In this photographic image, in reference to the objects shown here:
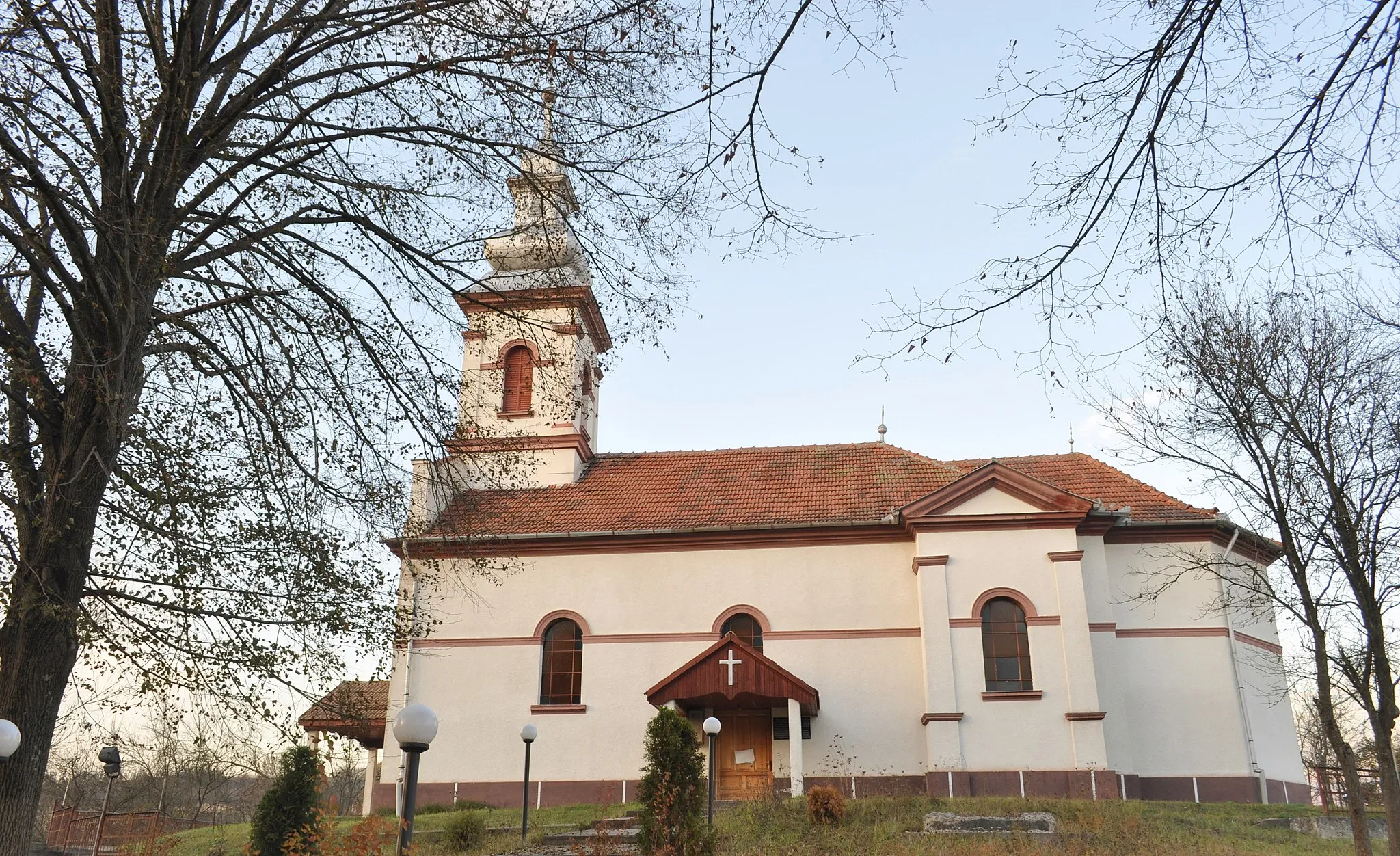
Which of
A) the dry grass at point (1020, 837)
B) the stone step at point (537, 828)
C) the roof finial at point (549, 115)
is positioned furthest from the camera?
the stone step at point (537, 828)

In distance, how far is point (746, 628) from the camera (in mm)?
20891

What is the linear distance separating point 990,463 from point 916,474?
9.59 ft

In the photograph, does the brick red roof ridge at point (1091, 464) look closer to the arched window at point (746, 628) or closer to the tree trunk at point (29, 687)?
the arched window at point (746, 628)

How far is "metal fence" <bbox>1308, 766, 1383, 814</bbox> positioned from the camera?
17656mm

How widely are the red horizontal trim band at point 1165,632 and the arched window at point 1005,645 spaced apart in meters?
1.96

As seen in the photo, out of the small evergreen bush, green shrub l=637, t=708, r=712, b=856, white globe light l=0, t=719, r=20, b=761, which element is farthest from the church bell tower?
the small evergreen bush

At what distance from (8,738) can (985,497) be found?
54.0 ft

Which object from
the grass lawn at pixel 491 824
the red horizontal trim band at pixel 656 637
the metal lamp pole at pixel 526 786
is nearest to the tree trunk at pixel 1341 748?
the red horizontal trim band at pixel 656 637

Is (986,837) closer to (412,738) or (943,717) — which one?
(943,717)

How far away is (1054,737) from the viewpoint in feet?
61.3

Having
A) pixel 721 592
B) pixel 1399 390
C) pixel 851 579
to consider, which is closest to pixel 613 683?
pixel 721 592

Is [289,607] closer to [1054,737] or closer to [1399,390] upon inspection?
[1399,390]

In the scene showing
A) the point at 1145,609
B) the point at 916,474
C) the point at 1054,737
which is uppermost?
the point at 916,474

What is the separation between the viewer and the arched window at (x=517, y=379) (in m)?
24.9
